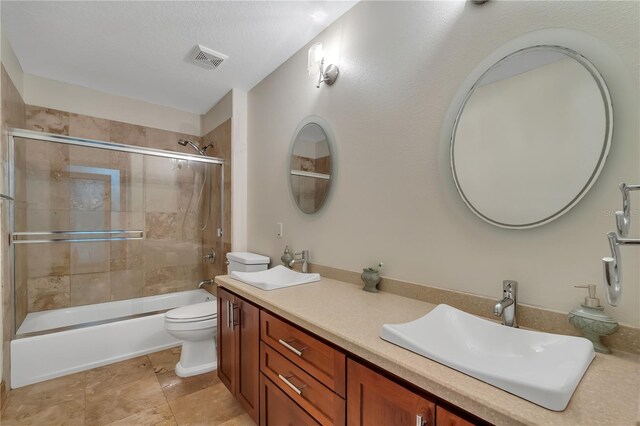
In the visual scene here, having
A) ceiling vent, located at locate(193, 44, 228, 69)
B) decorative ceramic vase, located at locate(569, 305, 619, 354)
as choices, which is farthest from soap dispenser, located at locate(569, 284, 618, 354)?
ceiling vent, located at locate(193, 44, 228, 69)

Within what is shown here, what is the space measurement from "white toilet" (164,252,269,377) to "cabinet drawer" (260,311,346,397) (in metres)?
0.95

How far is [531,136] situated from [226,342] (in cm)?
181

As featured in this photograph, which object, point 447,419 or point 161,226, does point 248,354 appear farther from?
point 161,226

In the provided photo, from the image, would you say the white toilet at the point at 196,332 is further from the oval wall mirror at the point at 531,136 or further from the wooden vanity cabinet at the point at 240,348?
the oval wall mirror at the point at 531,136

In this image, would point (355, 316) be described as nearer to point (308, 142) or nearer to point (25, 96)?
point (308, 142)

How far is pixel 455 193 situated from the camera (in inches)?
44.5

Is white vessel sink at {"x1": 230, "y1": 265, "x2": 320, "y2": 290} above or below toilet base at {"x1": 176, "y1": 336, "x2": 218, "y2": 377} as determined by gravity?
above

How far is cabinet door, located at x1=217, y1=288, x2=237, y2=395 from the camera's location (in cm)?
153

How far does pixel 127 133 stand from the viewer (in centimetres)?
284

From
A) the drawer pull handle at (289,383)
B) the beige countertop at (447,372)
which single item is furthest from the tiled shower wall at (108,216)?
the beige countertop at (447,372)

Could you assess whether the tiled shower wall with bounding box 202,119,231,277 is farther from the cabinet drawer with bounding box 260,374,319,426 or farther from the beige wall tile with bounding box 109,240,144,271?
the cabinet drawer with bounding box 260,374,319,426

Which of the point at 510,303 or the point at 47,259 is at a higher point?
the point at 510,303

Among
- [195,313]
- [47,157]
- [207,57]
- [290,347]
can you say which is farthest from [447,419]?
[47,157]

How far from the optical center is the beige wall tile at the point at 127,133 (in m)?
2.77
